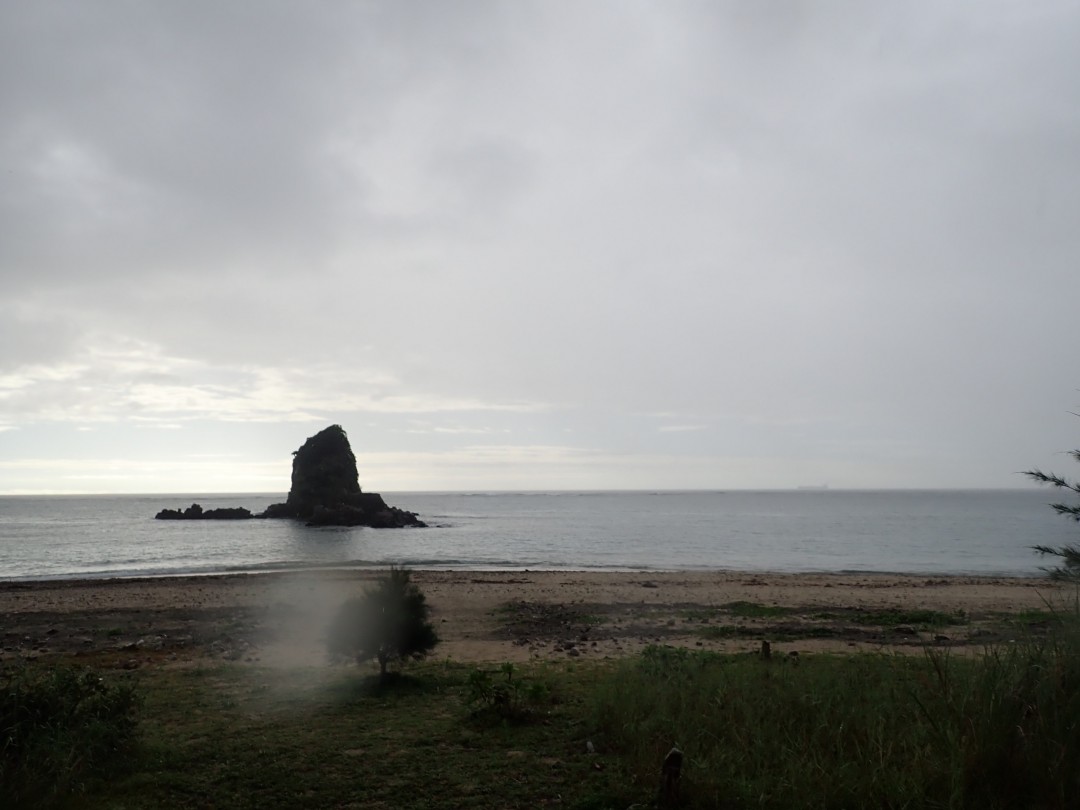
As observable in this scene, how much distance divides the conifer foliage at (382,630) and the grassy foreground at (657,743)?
1147 mm

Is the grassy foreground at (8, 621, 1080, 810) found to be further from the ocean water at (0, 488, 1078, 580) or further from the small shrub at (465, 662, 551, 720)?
the ocean water at (0, 488, 1078, 580)

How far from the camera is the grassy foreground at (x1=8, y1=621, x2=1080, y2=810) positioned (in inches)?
219

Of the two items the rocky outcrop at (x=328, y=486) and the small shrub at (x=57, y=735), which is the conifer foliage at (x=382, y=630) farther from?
the rocky outcrop at (x=328, y=486)

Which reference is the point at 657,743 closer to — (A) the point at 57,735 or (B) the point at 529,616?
(A) the point at 57,735

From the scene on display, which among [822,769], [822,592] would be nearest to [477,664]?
[822,769]

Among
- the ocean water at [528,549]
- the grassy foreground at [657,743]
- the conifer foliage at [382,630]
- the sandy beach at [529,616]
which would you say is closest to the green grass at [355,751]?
the grassy foreground at [657,743]

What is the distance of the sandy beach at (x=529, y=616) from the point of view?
1523 centimetres

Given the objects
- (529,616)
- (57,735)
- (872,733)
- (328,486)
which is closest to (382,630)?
(57,735)

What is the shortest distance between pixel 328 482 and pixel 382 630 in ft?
318

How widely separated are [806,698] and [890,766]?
5.31 ft

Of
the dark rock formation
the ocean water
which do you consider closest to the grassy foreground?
the ocean water

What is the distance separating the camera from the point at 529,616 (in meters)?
20.4

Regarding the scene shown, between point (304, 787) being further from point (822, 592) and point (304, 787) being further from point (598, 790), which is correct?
point (822, 592)

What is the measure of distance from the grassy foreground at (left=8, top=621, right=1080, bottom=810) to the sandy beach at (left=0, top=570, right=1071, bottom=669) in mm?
4534
